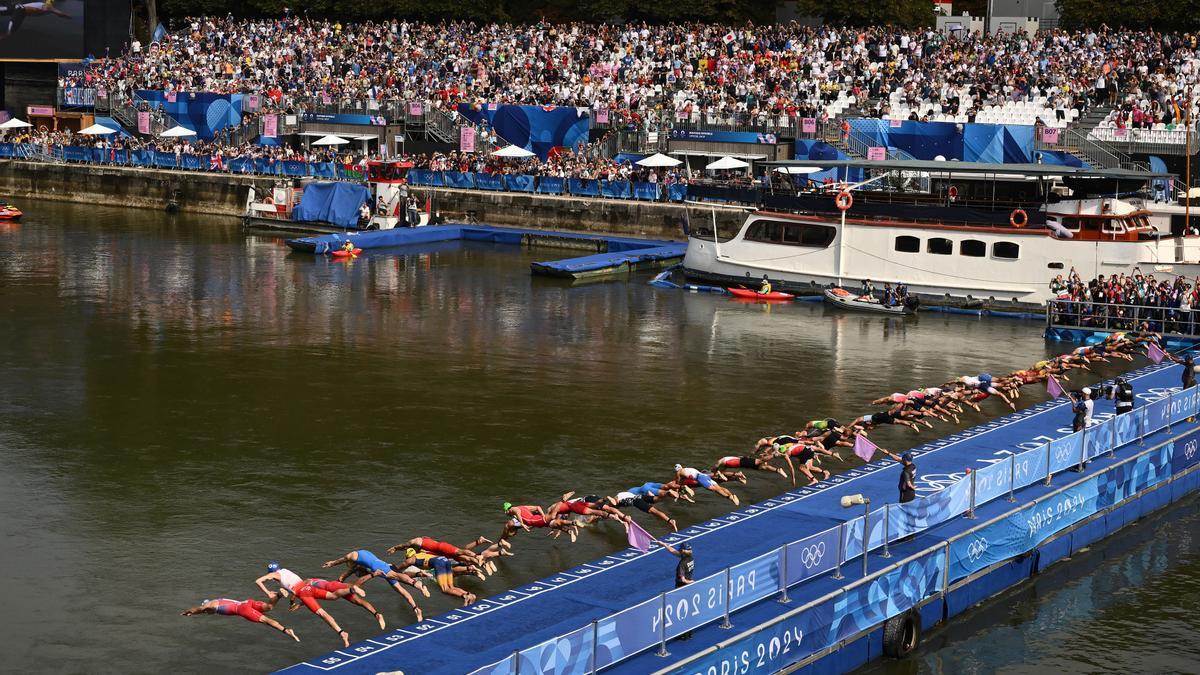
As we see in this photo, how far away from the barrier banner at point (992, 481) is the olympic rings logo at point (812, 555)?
201 inches

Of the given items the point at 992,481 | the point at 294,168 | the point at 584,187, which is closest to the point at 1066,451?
the point at 992,481

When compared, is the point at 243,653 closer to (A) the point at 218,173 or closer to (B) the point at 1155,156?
(B) the point at 1155,156

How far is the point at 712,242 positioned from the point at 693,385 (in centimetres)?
1889

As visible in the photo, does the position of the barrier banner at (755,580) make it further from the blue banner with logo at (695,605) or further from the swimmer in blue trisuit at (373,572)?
the swimmer in blue trisuit at (373,572)

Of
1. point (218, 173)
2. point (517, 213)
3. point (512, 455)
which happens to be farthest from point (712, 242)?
point (218, 173)

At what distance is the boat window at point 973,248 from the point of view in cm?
5650

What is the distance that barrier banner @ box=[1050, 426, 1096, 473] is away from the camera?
30875mm

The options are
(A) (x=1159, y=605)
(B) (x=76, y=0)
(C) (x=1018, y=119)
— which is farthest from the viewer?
(B) (x=76, y=0)

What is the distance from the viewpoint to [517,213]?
3002 inches

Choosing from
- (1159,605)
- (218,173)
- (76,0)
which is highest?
(76,0)

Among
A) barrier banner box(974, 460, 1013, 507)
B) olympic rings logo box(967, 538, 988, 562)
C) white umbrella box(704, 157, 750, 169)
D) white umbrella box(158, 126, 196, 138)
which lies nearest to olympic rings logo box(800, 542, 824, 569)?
olympic rings logo box(967, 538, 988, 562)

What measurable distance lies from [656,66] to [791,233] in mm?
28733

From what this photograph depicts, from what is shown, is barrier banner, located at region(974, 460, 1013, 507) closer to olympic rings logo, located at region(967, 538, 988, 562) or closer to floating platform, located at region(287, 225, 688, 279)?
olympic rings logo, located at region(967, 538, 988, 562)

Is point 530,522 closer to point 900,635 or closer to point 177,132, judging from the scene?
point 900,635
